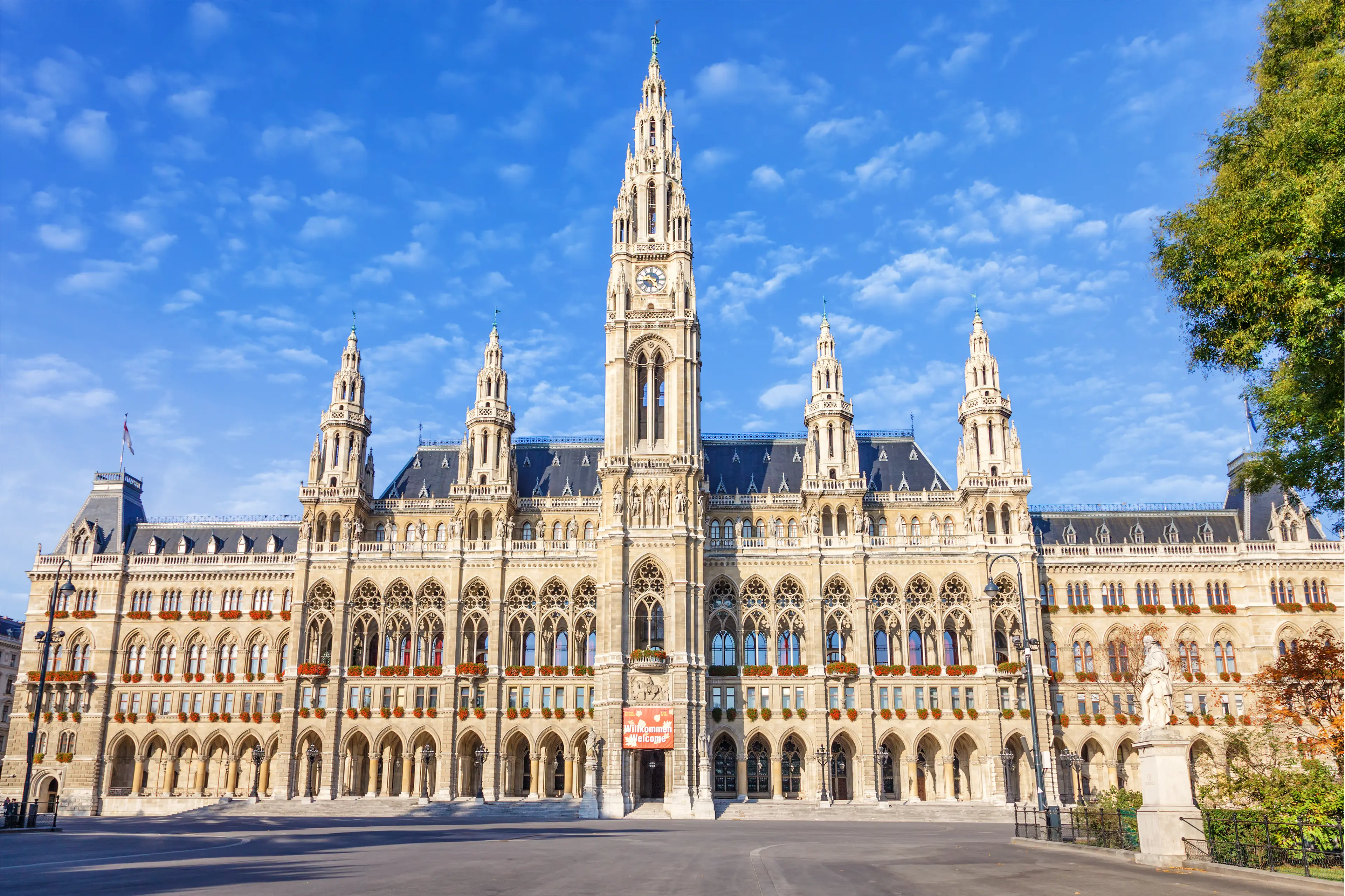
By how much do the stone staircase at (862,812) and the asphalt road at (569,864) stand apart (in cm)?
1354

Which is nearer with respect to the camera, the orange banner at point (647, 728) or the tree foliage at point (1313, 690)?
the tree foliage at point (1313, 690)

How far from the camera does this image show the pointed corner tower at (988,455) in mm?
72750

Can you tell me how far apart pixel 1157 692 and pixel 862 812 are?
3683cm

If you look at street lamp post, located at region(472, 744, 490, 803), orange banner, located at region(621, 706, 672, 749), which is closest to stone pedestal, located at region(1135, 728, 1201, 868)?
orange banner, located at region(621, 706, 672, 749)

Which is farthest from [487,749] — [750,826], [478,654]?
[750,826]

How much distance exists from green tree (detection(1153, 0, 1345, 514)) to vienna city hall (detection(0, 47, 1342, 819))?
38446mm

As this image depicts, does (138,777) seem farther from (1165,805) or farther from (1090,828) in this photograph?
(1165,805)

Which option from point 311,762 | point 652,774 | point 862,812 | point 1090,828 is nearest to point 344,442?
point 311,762

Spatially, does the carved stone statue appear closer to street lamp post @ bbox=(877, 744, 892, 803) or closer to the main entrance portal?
street lamp post @ bbox=(877, 744, 892, 803)

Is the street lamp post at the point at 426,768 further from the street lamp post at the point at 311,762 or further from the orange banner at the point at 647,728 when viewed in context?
the orange banner at the point at 647,728

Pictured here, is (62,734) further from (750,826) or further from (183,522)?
(750,826)

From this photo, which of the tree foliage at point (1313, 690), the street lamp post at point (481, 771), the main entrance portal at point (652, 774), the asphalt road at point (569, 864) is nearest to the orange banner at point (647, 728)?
the main entrance portal at point (652, 774)

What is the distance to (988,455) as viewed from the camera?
74562 mm

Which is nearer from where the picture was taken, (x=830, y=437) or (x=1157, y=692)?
(x=1157, y=692)
